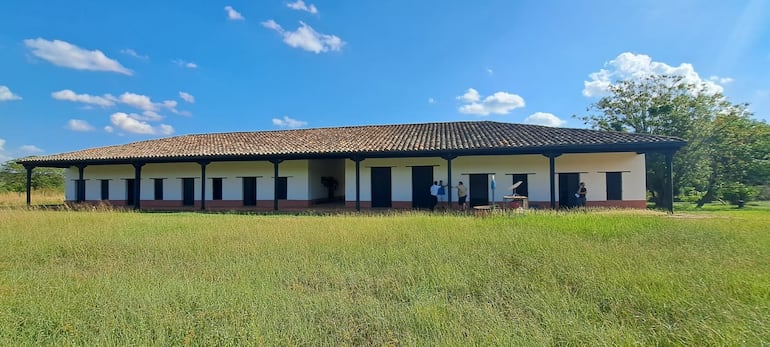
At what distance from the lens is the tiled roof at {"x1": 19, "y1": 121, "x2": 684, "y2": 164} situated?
1454 centimetres

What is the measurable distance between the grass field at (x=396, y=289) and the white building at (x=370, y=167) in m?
7.73

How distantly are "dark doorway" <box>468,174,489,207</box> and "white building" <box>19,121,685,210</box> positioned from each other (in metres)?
0.04

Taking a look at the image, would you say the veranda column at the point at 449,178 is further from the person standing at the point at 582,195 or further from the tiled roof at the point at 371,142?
the person standing at the point at 582,195

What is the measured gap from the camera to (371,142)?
17406 millimetres

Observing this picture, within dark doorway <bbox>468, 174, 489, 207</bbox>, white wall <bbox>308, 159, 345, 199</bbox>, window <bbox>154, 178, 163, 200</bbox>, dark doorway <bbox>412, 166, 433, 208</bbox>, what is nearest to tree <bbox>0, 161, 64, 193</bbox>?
window <bbox>154, 178, 163, 200</bbox>

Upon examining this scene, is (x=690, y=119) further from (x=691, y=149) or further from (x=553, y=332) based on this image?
(x=553, y=332)

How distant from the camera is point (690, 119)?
20922mm

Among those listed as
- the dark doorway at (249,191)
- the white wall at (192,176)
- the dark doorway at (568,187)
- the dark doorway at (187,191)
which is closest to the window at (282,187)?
the white wall at (192,176)

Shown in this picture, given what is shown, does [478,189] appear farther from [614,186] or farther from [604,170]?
[614,186]

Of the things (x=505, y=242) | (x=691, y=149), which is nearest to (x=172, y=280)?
(x=505, y=242)

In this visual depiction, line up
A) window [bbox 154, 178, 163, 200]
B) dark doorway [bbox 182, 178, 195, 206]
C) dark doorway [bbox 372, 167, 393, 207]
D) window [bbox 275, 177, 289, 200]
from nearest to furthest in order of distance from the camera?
dark doorway [bbox 372, 167, 393, 207] < window [bbox 275, 177, 289, 200] < dark doorway [bbox 182, 178, 195, 206] < window [bbox 154, 178, 163, 200]

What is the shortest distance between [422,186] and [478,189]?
8.44 feet

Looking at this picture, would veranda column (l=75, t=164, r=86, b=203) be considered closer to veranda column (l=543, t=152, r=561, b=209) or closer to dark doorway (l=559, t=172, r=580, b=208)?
veranda column (l=543, t=152, r=561, b=209)

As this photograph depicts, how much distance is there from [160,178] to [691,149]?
29336 millimetres
